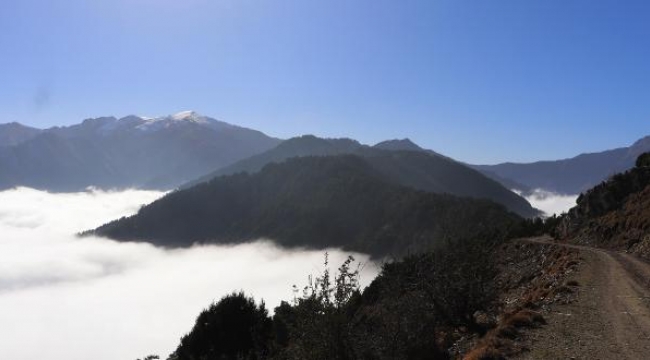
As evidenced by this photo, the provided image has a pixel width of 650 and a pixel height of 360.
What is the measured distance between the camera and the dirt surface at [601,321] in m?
17.3

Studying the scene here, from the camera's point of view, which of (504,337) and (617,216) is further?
(617,216)

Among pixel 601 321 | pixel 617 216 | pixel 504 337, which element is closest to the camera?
pixel 504 337

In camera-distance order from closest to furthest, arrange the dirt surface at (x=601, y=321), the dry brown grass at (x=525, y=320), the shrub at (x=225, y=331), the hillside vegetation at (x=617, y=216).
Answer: the dirt surface at (x=601, y=321) < the dry brown grass at (x=525, y=320) < the shrub at (x=225, y=331) < the hillside vegetation at (x=617, y=216)

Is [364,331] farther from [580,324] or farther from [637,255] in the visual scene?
[637,255]

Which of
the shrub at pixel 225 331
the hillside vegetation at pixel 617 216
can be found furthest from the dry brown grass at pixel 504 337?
the shrub at pixel 225 331

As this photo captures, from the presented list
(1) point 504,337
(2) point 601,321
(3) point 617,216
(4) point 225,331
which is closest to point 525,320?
(1) point 504,337

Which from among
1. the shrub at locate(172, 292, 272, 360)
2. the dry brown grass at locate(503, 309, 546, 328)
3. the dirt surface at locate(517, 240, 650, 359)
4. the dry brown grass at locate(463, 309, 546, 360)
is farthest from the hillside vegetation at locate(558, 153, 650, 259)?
the shrub at locate(172, 292, 272, 360)

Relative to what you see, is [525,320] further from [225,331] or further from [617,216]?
[617,216]

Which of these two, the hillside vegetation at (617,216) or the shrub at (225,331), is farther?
the hillside vegetation at (617,216)

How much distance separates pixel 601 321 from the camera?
21.0m

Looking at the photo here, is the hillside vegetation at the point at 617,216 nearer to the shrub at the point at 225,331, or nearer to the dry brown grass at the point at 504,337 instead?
the dry brown grass at the point at 504,337

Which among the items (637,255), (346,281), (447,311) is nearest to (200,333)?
(447,311)

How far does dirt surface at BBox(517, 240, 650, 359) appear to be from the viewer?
17.3 metres

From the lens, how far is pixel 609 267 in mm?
33562
